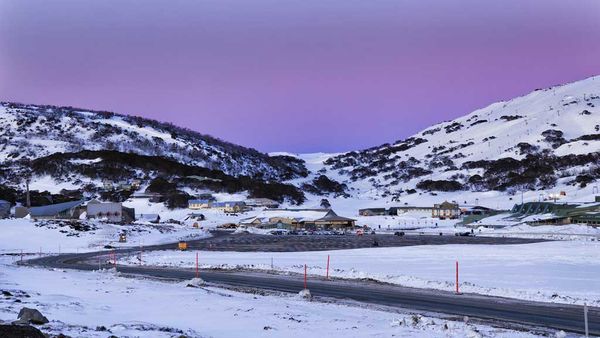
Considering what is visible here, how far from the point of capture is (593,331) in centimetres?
1606

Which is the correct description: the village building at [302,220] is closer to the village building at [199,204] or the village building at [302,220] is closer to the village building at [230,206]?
the village building at [230,206]

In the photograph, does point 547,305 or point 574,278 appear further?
point 574,278

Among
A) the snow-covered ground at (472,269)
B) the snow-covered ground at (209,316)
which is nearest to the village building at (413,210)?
the snow-covered ground at (472,269)

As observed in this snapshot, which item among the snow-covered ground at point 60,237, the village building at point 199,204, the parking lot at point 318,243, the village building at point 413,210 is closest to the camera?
the parking lot at point 318,243

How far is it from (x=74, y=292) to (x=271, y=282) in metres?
9.96

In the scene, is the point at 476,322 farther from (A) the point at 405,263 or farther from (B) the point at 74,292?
(A) the point at 405,263

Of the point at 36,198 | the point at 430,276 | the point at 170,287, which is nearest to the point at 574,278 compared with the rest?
the point at 430,276

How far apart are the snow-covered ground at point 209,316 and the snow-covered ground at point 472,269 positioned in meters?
7.63

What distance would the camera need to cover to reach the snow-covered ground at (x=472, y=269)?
25.2 metres

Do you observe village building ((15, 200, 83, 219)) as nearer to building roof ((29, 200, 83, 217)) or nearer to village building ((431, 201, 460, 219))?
building roof ((29, 200, 83, 217))

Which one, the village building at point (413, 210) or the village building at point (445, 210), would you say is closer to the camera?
the village building at point (445, 210)

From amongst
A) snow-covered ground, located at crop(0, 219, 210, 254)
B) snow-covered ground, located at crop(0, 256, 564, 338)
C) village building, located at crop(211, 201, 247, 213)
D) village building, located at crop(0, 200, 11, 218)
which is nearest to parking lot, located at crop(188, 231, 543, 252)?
snow-covered ground, located at crop(0, 219, 210, 254)

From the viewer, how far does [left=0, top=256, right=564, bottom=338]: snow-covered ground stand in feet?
47.0

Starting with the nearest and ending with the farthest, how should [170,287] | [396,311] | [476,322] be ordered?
1. [476,322]
2. [396,311]
3. [170,287]
